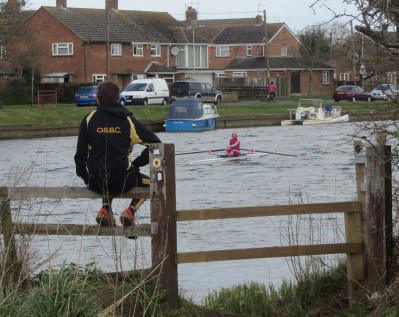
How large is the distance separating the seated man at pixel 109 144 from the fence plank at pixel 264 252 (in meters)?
0.67

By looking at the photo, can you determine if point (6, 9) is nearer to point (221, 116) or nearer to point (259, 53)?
point (221, 116)

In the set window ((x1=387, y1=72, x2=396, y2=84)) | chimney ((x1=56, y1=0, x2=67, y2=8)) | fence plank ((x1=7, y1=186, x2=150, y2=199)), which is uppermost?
chimney ((x1=56, y1=0, x2=67, y2=8))

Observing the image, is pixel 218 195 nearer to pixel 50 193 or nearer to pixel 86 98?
pixel 50 193

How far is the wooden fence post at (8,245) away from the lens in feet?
25.7

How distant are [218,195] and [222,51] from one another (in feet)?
243

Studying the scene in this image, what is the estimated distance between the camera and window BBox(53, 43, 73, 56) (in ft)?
259

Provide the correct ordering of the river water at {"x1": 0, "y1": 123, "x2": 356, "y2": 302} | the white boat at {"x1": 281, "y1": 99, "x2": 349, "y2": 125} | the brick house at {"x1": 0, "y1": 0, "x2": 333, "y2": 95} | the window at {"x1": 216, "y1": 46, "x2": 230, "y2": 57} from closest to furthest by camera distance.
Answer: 1. the river water at {"x1": 0, "y1": 123, "x2": 356, "y2": 302}
2. the white boat at {"x1": 281, "y1": 99, "x2": 349, "y2": 125}
3. the brick house at {"x1": 0, "y1": 0, "x2": 333, "y2": 95}
4. the window at {"x1": 216, "y1": 46, "x2": 230, "y2": 57}

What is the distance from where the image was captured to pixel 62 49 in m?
79.3

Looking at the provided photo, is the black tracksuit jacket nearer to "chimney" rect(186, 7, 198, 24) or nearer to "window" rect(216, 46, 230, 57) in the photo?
"window" rect(216, 46, 230, 57)

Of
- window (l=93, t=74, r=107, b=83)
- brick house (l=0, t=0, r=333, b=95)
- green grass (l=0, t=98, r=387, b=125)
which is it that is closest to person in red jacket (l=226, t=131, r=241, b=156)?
green grass (l=0, t=98, r=387, b=125)

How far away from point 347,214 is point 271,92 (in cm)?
6341

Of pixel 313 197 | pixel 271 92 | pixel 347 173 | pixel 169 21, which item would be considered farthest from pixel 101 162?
pixel 169 21

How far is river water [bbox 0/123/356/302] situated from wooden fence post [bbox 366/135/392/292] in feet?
1.45

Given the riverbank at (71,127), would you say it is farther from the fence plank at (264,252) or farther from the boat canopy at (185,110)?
the fence plank at (264,252)
